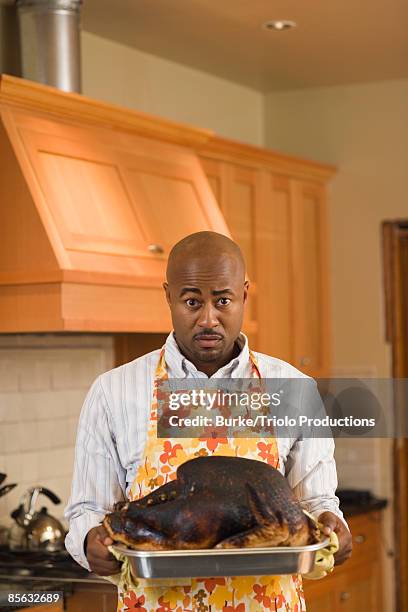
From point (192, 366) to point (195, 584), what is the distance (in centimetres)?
38

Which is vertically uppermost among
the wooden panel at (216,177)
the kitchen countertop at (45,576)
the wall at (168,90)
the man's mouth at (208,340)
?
the wall at (168,90)

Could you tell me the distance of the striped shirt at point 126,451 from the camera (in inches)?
75.2

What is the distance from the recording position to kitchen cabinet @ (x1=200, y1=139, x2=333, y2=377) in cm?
427

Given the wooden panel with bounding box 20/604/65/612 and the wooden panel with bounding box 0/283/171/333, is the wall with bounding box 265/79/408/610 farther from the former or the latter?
the wooden panel with bounding box 20/604/65/612

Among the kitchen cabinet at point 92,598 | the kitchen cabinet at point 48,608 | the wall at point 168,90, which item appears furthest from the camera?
the wall at point 168,90

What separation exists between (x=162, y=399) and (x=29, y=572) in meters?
1.31

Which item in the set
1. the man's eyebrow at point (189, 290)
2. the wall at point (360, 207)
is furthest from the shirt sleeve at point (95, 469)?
the wall at point (360, 207)

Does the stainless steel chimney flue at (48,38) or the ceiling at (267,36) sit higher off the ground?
the ceiling at (267,36)

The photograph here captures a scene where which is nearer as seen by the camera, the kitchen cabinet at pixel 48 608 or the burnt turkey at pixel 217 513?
the burnt turkey at pixel 217 513

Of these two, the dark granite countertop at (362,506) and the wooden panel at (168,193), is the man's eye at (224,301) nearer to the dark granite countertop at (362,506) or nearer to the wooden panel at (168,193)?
the wooden panel at (168,193)

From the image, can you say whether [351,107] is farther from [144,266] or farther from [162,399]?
[162,399]

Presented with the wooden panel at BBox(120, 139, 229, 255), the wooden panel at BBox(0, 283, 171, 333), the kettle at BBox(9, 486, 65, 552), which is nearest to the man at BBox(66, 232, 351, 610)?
the wooden panel at BBox(0, 283, 171, 333)

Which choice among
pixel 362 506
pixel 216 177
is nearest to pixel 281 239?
pixel 216 177

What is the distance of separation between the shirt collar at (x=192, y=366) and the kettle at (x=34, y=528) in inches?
59.8
